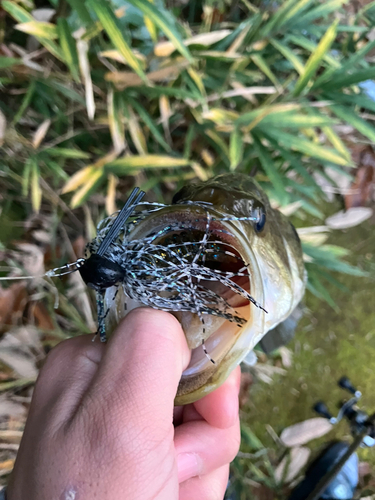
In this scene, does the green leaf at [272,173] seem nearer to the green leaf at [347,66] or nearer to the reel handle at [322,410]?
the green leaf at [347,66]

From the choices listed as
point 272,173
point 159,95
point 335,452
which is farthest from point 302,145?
point 335,452

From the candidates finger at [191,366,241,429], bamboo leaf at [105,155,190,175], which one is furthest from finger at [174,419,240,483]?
A: bamboo leaf at [105,155,190,175]

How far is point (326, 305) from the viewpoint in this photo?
5.67 feet

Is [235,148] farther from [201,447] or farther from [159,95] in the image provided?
[201,447]

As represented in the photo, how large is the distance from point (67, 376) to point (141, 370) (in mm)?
115

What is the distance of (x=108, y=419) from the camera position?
40 cm

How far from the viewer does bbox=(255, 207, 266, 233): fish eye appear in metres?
0.67

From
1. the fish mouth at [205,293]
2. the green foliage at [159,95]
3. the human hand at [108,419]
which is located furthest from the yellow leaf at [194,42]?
the human hand at [108,419]

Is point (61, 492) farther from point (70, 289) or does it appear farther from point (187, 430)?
point (70, 289)

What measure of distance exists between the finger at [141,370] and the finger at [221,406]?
0.97 feet

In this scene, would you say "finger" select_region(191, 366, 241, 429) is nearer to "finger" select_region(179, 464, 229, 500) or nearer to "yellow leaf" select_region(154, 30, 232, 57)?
"finger" select_region(179, 464, 229, 500)

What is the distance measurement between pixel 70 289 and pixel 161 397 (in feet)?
3.23

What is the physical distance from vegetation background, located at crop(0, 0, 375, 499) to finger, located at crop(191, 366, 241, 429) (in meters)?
0.58

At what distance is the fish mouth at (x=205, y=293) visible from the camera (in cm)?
52
